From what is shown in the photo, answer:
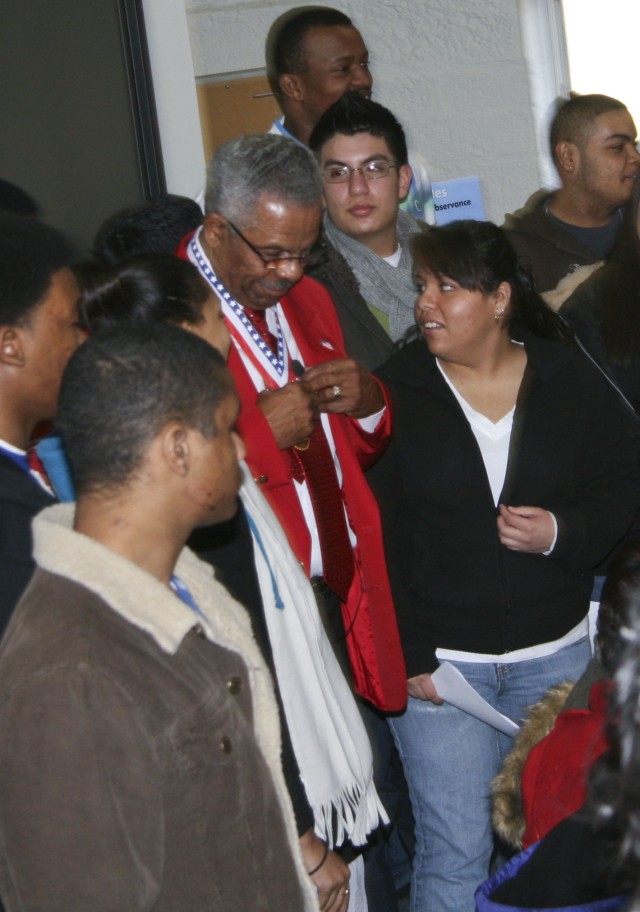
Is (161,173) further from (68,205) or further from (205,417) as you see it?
(205,417)

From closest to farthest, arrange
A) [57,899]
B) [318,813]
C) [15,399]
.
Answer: [57,899] → [15,399] → [318,813]

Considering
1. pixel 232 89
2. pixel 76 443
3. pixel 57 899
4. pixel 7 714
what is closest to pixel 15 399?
pixel 76 443

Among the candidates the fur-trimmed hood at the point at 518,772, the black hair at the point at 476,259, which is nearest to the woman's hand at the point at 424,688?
the fur-trimmed hood at the point at 518,772

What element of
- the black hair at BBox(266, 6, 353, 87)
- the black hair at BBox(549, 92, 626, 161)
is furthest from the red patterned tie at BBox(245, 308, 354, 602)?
the black hair at BBox(549, 92, 626, 161)

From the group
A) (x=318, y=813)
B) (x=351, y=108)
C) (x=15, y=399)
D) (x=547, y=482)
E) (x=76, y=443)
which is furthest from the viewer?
(x=351, y=108)

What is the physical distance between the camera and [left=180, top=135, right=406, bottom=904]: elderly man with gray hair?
8.01ft

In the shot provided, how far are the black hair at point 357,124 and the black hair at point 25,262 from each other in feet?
4.86

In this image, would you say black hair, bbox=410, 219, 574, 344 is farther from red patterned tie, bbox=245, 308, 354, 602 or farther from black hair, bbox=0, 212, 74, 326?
black hair, bbox=0, 212, 74, 326

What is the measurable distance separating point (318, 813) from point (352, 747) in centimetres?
15

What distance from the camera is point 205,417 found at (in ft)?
5.08

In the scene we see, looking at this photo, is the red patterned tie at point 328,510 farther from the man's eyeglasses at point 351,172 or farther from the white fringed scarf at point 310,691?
the man's eyeglasses at point 351,172

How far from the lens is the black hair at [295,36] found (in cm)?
387

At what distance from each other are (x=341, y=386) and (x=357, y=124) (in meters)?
1.10

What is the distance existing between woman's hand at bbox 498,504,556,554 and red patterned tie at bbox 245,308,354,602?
393 millimetres
